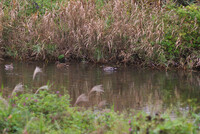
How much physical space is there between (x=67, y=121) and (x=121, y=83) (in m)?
4.17

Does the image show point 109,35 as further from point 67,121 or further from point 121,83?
point 67,121

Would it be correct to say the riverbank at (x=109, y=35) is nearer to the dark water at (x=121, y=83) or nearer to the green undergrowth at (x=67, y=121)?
the dark water at (x=121, y=83)

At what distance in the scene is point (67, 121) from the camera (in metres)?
5.51

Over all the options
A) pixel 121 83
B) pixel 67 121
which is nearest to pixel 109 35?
pixel 121 83

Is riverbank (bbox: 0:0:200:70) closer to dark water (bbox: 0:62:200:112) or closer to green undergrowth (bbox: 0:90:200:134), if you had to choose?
dark water (bbox: 0:62:200:112)

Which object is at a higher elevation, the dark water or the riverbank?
the riverbank

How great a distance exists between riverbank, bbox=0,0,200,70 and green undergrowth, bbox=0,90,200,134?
18.7ft

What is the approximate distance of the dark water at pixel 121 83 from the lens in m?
7.67

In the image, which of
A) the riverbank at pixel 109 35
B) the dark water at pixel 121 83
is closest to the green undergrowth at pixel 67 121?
the dark water at pixel 121 83

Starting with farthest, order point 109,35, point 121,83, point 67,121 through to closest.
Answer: point 109,35 < point 121,83 < point 67,121

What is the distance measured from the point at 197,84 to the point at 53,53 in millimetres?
4933

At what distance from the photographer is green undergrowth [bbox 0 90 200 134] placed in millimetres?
4816

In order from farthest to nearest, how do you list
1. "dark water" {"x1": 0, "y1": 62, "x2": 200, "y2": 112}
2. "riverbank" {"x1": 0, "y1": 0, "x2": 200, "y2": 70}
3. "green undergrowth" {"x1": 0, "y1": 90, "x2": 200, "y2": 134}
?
"riverbank" {"x1": 0, "y1": 0, "x2": 200, "y2": 70} → "dark water" {"x1": 0, "y1": 62, "x2": 200, "y2": 112} → "green undergrowth" {"x1": 0, "y1": 90, "x2": 200, "y2": 134}

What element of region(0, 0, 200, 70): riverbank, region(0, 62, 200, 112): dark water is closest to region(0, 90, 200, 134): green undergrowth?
region(0, 62, 200, 112): dark water
